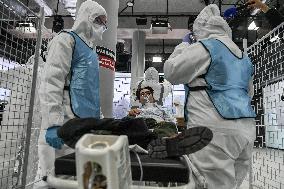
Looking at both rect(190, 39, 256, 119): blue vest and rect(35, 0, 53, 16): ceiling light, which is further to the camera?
rect(35, 0, 53, 16): ceiling light

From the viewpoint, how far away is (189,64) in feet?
5.73

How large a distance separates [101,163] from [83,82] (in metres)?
1.38

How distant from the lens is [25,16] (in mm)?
1982

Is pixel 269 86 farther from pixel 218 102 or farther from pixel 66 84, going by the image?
pixel 66 84

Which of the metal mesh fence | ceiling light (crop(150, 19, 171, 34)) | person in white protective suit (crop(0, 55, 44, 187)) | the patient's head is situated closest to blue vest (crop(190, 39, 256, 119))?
the metal mesh fence

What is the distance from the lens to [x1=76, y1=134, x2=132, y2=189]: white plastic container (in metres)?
0.59

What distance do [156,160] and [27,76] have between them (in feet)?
6.19

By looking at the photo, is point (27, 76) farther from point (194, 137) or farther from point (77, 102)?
point (194, 137)

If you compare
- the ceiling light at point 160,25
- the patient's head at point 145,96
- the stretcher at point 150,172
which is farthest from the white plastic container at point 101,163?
the ceiling light at point 160,25

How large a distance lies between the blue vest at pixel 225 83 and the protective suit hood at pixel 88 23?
89 centimetres

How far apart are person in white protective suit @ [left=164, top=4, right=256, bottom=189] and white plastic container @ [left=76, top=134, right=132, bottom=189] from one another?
1142mm

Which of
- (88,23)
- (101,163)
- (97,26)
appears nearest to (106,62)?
(97,26)

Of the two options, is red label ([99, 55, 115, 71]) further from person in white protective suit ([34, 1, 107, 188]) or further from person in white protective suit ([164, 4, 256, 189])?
Answer: person in white protective suit ([164, 4, 256, 189])

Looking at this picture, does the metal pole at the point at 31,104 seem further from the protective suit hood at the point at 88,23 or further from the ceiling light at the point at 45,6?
the ceiling light at the point at 45,6
